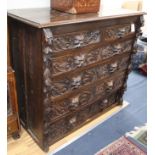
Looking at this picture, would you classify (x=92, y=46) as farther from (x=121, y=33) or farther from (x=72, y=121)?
(x=72, y=121)

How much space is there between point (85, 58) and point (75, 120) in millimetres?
596

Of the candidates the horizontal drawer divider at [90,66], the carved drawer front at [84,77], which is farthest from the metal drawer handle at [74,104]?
the horizontal drawer divider at [90,66]

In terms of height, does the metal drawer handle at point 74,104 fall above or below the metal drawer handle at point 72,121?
above

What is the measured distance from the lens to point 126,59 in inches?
78.8

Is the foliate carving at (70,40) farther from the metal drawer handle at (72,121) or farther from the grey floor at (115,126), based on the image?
the grey floor at (115,126)

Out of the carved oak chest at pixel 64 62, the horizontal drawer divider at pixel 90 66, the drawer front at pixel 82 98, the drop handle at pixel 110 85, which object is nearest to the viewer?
the carved oak chest at pixel 64 62

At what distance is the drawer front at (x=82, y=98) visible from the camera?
5.05ft

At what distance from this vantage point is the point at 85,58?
153cm

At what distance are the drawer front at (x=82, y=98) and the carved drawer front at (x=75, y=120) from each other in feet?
0.26

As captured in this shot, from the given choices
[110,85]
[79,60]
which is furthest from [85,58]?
[110,85]

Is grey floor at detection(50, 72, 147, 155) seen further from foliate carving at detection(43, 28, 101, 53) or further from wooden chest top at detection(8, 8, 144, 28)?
wooden chest top at detection(8, 8, 144, 28)

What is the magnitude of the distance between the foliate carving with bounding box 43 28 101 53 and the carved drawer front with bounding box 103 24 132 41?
9cm

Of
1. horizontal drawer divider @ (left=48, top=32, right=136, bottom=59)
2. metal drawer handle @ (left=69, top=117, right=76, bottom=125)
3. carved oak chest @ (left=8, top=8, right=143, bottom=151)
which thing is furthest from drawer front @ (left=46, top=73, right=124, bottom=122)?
horizontal drawer divider @ (left=48, top=32, right=136, bottom=59)

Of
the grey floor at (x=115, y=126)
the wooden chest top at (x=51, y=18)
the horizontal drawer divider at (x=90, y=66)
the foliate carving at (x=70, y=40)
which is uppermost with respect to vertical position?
the wooden chest top at (x=51, y=18)
